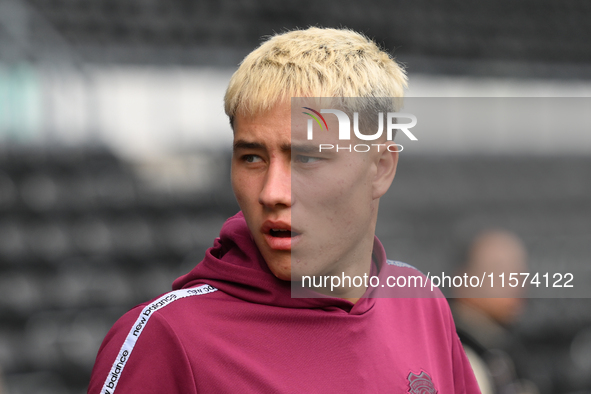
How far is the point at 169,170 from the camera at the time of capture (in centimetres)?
479

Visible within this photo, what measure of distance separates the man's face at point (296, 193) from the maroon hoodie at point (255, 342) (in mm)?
65

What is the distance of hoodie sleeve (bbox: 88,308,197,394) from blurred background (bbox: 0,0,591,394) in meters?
1.93

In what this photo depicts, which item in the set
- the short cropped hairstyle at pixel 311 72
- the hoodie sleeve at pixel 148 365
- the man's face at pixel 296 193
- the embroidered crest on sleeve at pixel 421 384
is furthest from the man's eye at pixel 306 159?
the embroidered crest on sleeve at pixel 421 384

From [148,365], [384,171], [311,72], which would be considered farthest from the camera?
[384,171]

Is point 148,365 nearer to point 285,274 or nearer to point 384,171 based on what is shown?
point 285,274

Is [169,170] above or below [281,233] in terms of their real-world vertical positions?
above

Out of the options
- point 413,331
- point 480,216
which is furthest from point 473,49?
point 413,331

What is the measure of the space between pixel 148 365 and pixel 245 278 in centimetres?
22

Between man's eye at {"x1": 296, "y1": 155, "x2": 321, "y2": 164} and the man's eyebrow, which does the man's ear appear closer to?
man's eye at {"x1": 296, "y1": 155, "x2": 321, "y2": 164}

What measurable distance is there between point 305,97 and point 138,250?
3.78 meters

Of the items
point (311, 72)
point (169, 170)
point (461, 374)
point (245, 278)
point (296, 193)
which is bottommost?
point (461, 374)

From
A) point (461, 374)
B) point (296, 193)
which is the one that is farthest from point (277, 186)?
point (461, 374)

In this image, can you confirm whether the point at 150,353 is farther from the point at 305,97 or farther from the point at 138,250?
the point at 138,250

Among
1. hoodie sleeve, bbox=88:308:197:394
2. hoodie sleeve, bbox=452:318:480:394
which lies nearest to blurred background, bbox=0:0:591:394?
hoodie sleeve, bbox=452:318:480:394
